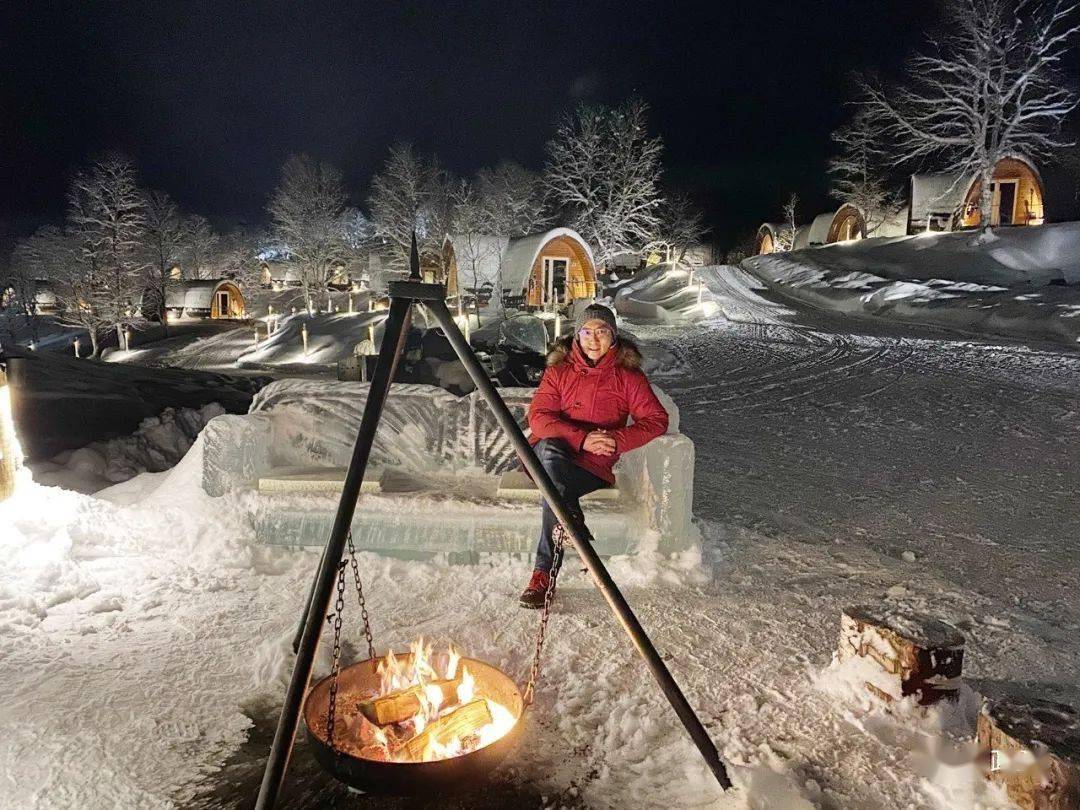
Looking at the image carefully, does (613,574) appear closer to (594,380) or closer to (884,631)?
(594,380)

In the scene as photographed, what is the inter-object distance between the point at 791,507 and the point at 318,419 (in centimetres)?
440

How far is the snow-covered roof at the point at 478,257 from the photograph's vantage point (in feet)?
101

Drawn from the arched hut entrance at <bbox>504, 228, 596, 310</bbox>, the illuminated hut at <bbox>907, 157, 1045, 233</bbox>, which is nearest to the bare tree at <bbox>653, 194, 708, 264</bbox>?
the illuminated hut at <bbox>907, 157, 1045, 233</bbox>

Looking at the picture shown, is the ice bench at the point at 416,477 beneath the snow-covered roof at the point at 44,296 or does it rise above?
beneath

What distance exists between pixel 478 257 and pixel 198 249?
4006cm

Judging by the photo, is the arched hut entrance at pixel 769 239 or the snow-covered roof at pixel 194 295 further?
the arched hut entrance at pixel 769 239

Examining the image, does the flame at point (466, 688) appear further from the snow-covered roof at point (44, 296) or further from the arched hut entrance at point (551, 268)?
the snow-covered roof at point (44, 296)

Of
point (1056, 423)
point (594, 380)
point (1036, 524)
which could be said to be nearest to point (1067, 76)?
point (1056, 423)

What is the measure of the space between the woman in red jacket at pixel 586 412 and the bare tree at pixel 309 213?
4295 centimetres

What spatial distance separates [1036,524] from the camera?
222 inches

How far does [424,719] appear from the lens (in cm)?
269

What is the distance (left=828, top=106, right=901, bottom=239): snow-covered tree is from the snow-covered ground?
131 ft

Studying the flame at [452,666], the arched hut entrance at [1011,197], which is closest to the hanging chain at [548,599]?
the flame at [452,666]

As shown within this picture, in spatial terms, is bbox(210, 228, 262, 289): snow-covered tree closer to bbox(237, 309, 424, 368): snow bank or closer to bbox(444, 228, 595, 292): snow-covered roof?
bbox(237, 309, 424, 368): snow bank
